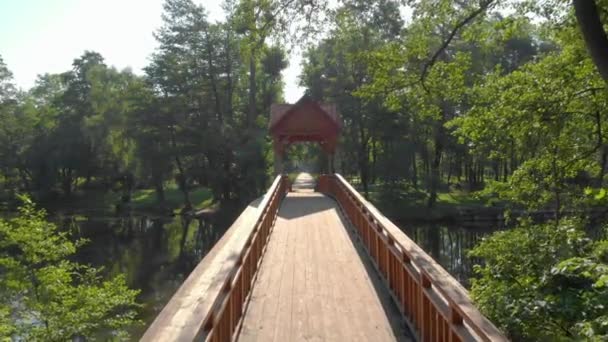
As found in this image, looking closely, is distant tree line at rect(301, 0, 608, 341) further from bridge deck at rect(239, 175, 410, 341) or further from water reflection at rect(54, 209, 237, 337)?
water reflection at rect(54, 209, 237, 337)

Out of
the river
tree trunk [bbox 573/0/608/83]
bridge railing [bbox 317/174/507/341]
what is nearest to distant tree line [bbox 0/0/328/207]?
the river

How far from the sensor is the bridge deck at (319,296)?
480cm

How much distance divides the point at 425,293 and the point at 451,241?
2322cm

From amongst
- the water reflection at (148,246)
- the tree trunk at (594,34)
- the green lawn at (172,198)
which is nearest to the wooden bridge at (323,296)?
the tree trunk at (594,34)

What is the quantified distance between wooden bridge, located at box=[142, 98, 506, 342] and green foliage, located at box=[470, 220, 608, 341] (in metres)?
0.63

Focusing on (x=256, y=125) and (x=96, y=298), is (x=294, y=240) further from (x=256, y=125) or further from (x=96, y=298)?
(x=256, y=125)

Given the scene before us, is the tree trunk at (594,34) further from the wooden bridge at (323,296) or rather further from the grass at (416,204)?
the grass at (416,204)

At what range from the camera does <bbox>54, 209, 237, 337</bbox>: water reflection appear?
18.3m

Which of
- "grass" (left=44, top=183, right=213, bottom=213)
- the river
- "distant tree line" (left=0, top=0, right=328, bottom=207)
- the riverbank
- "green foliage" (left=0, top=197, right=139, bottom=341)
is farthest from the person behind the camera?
"grass" (left=44, top=183, right=213, bottom=213)

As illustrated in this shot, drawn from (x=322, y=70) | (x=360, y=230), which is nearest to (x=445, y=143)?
(x=322, y=70)

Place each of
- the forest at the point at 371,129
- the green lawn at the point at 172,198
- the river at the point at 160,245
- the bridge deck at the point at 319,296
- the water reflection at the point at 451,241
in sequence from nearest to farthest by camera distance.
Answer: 1. the bridge deck at the point at 319,296
2. the forest at the point at 371,129
3. the river at the point at 160,245
4. the water reflection at the point at 451,241
5. the green lawn at the point at 172,198

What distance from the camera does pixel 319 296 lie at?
19.5 ft

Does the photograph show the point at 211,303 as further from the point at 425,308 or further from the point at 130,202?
the point at 130,202

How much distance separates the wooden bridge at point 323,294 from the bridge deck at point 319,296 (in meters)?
0.01
